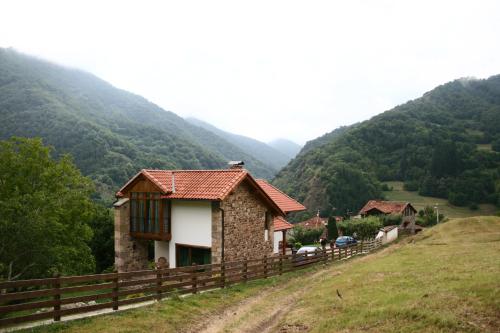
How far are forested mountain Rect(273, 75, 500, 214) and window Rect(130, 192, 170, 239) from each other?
82541 mm

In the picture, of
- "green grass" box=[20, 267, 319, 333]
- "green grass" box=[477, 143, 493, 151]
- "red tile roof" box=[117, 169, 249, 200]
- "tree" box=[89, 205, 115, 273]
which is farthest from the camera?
"green grass" box=[477, 143, 493, 151]

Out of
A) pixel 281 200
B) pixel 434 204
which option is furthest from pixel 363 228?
pixel 434 204

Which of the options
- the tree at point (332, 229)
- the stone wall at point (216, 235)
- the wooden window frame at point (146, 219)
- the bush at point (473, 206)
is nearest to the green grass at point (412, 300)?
the stone wall at point (216, 235)

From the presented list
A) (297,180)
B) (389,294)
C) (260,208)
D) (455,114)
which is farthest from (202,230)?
(455,114)

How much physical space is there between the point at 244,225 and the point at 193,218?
2943mm

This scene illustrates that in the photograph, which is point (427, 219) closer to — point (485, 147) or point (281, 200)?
point (281, 200)

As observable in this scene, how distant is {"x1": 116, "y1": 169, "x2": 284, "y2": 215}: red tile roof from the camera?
71.1ft

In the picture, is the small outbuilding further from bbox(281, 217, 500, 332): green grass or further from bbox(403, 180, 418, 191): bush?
bbox(403, 180, 418, 191): bush

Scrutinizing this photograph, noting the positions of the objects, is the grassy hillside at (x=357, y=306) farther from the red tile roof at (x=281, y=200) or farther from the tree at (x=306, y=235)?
the tree at (x=306, y=235)

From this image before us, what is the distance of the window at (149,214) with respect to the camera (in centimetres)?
2372

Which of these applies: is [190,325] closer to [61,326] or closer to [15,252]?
[61,326]

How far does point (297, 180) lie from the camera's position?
124438mm

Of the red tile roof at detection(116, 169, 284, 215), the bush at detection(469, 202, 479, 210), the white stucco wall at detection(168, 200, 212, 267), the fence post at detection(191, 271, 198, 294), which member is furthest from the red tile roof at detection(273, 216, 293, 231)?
the bush at detection(469, 202, 479, 210)

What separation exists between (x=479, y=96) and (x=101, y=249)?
16739 centimetres
